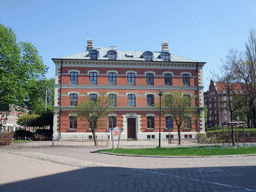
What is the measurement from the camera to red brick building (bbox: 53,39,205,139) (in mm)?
33156

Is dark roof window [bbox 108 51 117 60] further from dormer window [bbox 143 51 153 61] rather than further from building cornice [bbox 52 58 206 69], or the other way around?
dormer window [bbox 143 51 153 61]

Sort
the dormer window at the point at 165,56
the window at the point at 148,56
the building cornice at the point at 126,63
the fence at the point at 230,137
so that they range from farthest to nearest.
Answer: the dormer window at the point at 165,56
the window at the point at 148,56
the building cornice at the point at 126,63
the fence at the point at 230,137

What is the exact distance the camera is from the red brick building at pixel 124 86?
33156 millimetres

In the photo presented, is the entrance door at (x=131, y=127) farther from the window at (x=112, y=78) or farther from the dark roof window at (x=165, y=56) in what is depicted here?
the dark roof window at (x=165, y=56)

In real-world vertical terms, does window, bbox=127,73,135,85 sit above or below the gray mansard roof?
below

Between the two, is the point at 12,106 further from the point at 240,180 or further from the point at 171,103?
the point at 240,180

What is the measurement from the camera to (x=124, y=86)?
34.3 m

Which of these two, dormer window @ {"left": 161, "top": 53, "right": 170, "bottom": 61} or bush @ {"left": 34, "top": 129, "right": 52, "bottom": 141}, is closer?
bush @ {"left": 34, "top": 129, "right": 52, "bottom": 141}

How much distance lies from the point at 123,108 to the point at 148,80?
228 inches

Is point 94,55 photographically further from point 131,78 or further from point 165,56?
point 165,56

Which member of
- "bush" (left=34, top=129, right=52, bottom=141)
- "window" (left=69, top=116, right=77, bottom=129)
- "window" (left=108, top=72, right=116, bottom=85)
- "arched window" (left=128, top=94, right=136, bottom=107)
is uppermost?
"window" (left=108, top=72, right=116, bottom=85)

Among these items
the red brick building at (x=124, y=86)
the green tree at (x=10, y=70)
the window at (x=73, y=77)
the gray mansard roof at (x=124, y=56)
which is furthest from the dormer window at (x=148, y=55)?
the green tree at (x=10, y=70)

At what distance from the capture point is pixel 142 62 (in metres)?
34.8

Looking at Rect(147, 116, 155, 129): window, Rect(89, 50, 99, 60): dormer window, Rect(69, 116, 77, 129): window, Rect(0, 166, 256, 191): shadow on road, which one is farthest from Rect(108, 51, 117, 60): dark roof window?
Rect(0, 166, 256, 191): shadow on road
